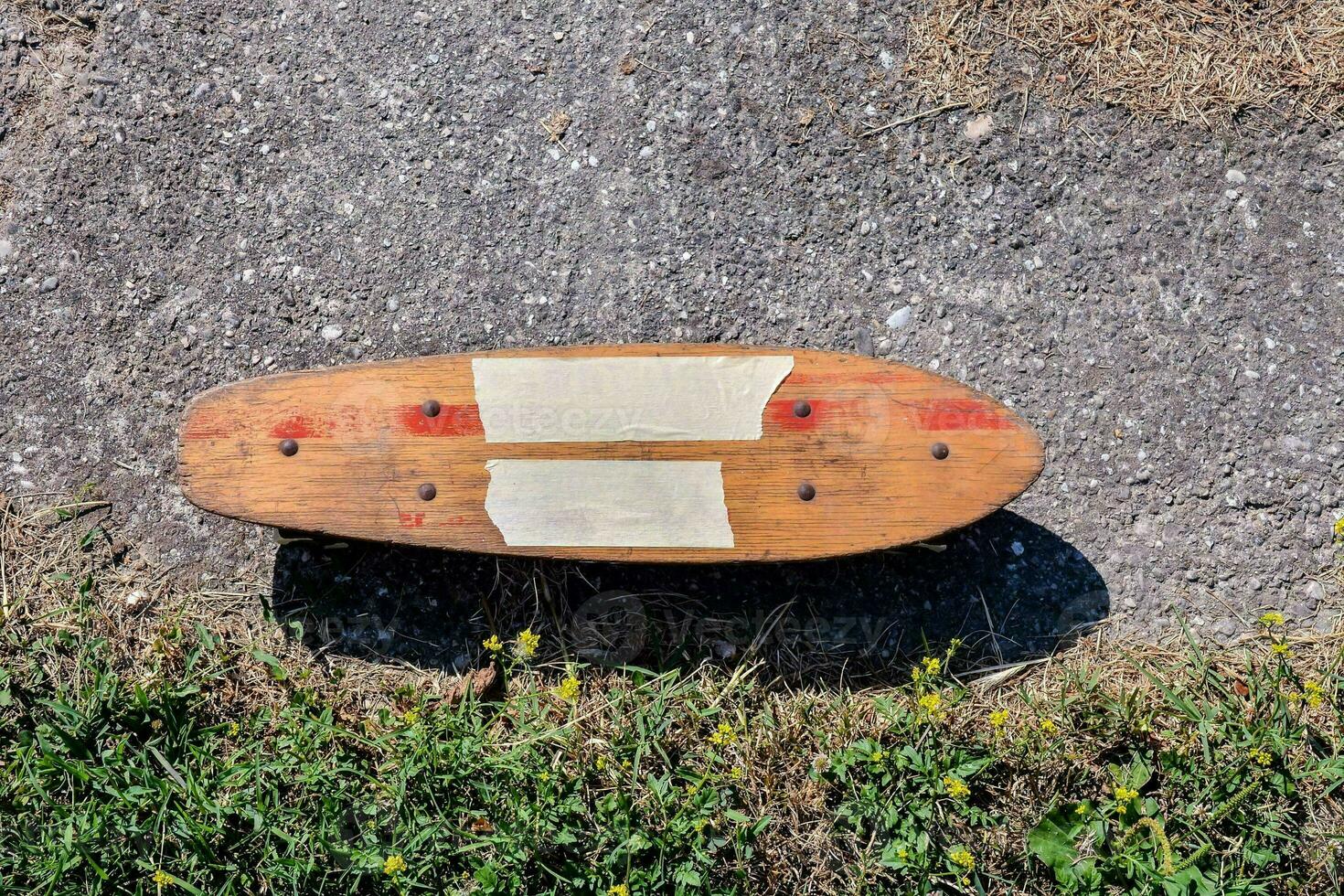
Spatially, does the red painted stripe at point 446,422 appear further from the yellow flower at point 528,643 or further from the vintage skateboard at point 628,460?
the yellow flower at point 528,643

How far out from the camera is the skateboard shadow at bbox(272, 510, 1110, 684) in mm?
2947

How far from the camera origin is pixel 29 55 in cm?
318

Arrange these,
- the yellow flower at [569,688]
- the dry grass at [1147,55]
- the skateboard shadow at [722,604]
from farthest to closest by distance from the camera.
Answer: the dry grass at [1147,55], the skateboard shadow at [722,604], the yellow flower at [569,688]

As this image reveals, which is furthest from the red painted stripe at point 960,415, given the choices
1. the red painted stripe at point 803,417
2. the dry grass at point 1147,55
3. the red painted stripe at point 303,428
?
the red painted stripe at point 303,428

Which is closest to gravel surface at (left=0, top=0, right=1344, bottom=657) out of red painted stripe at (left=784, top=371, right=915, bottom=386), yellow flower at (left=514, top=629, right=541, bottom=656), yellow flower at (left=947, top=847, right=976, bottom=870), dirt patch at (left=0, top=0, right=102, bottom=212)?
dirt patch at (left=0, top=0, right=102, bottom=212)

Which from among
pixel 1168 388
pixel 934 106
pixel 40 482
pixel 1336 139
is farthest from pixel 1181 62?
pixel 40 482

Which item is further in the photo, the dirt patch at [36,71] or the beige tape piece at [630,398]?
the dirt patch at [36,71]

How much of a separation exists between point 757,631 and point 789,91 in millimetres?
1666

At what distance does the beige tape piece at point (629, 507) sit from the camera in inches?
103

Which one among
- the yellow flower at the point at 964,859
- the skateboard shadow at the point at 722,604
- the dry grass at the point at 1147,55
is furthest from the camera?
the dry grass at the point at 1147,55

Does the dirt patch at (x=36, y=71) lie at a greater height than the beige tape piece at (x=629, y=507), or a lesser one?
greater

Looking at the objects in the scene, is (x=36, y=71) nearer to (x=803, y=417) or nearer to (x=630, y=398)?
(x=630, y=398)

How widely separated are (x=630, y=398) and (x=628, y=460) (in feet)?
0.54

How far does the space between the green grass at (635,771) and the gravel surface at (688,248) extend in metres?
0.25
